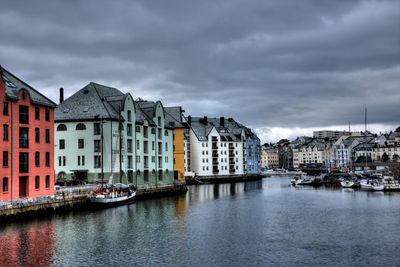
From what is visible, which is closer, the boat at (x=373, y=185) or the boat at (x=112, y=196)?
the boat at (x=112, y=196)

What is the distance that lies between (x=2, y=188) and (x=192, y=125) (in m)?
126

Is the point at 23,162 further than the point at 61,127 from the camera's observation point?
No

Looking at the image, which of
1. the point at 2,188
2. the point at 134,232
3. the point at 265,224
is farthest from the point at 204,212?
the point at 2,188

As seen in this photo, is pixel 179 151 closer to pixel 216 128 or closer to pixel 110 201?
pixel 110 201

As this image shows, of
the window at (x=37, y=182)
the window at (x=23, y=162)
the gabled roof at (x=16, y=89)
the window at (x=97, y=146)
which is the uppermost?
the gabled roof at (x=16, y=89)

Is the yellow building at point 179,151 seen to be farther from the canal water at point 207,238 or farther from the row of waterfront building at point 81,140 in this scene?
the canal water at point 207,238

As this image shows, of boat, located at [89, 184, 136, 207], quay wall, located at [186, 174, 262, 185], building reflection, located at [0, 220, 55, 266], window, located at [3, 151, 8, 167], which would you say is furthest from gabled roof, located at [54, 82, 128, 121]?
quay wall, located at [186, 174, 262, 185]

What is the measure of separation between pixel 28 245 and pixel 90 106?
50.0m

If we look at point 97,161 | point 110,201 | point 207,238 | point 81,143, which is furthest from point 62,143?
point 207,238

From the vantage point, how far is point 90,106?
85938 millimetres

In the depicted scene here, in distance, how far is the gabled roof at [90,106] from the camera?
276 ft

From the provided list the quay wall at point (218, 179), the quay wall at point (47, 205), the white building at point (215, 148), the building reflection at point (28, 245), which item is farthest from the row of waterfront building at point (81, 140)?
the white building at point (215, 148)

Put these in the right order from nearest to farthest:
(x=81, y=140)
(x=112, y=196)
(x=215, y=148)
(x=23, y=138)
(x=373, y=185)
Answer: (x=23, y=138)
(x=112, y=196)
(x=81, y=140)
(x=373, y=185)
(x=215, y=148)

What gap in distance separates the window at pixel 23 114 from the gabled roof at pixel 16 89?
1.72m
